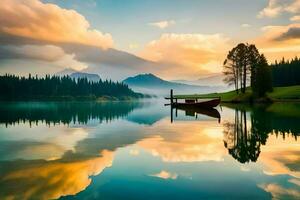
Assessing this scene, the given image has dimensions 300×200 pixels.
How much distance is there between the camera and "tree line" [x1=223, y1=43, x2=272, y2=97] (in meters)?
91.7

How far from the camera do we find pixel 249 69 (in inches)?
3782

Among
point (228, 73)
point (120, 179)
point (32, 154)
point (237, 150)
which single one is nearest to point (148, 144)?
point (237, 150)

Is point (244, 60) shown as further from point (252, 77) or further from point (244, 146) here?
point (244, 146)

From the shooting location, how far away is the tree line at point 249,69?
9169cm

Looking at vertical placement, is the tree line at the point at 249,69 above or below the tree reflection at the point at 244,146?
above

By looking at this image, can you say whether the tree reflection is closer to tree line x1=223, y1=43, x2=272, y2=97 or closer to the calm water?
the calm water

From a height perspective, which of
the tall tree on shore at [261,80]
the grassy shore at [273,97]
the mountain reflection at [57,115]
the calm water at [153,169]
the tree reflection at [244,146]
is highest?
the tall tree on shore at [261,80]

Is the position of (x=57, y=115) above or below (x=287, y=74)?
below

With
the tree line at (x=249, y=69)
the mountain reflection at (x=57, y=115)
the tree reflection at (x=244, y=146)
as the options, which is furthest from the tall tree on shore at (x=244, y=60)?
the tree reflection at (x=244, y=146)

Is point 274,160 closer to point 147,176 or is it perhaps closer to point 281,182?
point 281,182

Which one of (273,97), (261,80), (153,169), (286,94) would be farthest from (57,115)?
(286,94)

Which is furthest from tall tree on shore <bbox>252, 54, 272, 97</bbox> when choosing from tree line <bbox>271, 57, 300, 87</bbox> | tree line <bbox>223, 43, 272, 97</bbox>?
tree line <bbox>271, 57, 300, 87</bbox>

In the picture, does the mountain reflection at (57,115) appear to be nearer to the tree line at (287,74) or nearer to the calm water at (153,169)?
the calm water at (153,169)

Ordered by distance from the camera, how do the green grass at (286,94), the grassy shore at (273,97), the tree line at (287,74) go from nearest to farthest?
the grassy shore at (273,97), the green grass at (286,94), the tree line at (287,74)
